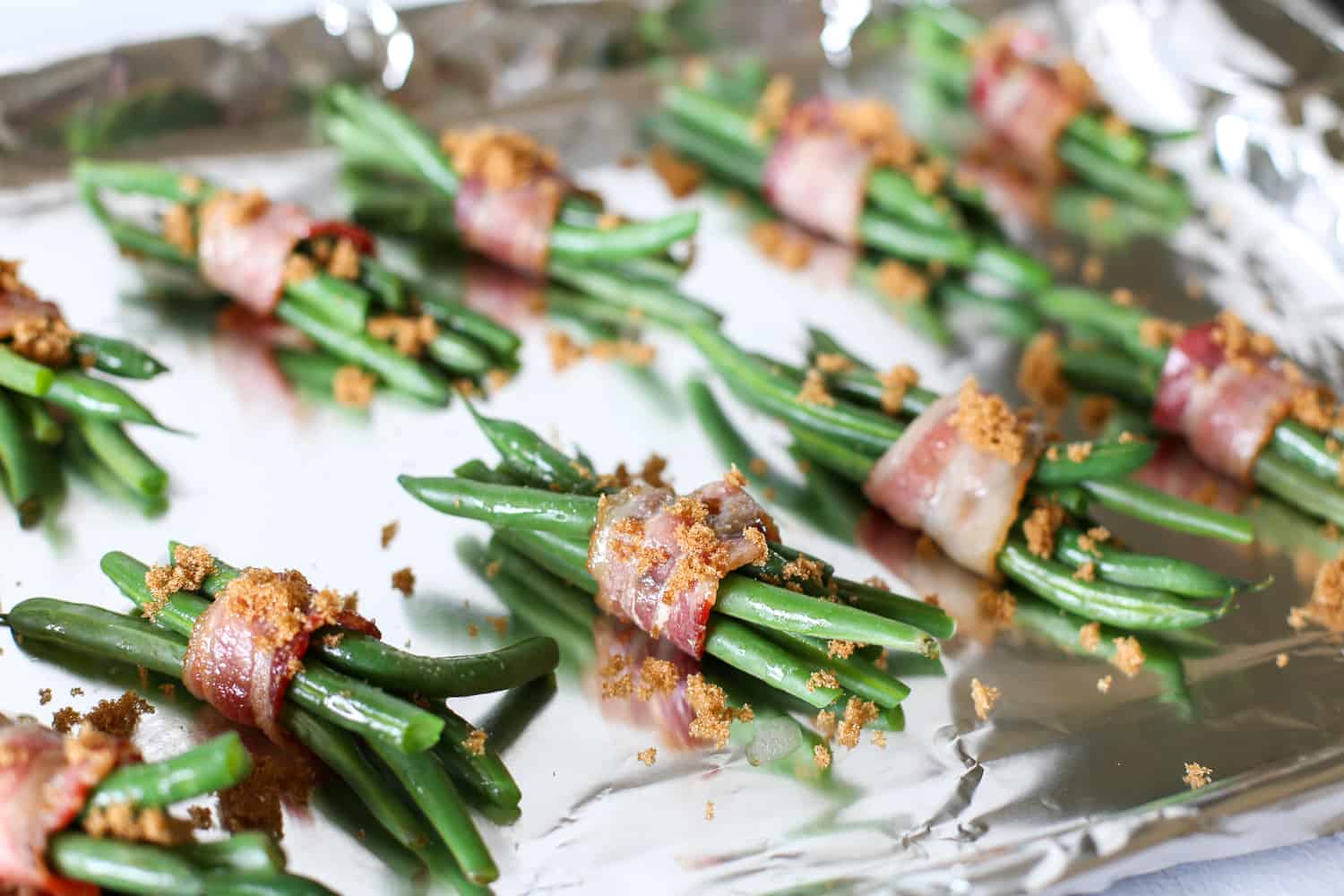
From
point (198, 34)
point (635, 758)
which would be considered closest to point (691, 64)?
point (198, 34)

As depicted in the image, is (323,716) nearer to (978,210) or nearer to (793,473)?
(793,473)

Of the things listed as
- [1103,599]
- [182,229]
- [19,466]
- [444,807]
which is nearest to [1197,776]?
[1103,599]

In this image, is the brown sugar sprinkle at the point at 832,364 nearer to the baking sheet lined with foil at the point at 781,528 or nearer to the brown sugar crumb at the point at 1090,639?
the baking sheet lined with foil at the point at 781,528

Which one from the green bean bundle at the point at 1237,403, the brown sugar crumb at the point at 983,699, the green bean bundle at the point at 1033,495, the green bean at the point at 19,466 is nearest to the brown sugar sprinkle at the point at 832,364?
the green bean bundle at the point at 1033,495

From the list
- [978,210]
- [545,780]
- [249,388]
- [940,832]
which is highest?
[978,210]

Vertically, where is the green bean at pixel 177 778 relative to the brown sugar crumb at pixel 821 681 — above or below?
below

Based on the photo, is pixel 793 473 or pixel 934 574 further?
pixel 793 473

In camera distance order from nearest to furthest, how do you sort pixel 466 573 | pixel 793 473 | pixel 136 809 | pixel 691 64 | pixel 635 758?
pixel 136 809 < pixel 635 758 < pixel 466 573 < pixel 793 473 < pixel 691 64
